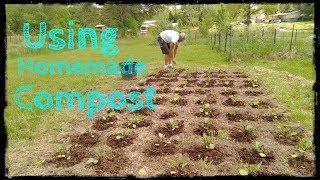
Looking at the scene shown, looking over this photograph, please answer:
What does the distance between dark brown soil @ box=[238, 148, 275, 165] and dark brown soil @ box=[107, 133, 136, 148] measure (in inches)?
87.0

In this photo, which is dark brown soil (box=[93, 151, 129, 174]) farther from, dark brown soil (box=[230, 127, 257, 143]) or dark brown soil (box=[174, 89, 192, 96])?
dark brown soil (box=[174, 89, 192, 96])

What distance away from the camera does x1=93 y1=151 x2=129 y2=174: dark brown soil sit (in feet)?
18.8

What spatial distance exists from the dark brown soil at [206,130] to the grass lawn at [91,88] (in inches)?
78.9

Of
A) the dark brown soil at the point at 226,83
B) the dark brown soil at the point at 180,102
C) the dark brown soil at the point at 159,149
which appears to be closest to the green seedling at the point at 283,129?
the dark brown soil at the point at 159,149

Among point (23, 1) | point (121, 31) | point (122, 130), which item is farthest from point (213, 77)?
point (121, 31)

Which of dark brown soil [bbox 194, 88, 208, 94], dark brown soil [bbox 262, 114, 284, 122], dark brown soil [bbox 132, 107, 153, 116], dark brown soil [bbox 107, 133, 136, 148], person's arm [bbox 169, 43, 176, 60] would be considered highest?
person's arm [bbox 169, 43, 176, 60]

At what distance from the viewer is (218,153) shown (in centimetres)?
626

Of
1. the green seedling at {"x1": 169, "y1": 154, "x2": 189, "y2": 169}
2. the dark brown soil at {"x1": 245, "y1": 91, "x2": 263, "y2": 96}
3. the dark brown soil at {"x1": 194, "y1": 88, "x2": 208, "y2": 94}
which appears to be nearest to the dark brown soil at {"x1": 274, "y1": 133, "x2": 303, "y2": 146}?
the green seedling at {"x1": 169, "y1": 154, "x2": 189, "y2": 169}

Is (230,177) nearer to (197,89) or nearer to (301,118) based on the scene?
(301,118)

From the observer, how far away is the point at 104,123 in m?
7.97

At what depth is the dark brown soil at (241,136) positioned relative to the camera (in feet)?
22.7

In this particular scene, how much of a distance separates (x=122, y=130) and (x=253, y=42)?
45.8ft

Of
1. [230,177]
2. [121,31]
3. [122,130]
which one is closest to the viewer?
[230,177]

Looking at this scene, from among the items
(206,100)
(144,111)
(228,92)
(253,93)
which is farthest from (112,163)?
(253,93)
